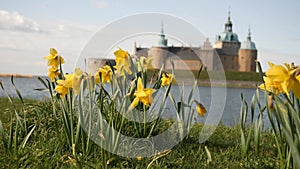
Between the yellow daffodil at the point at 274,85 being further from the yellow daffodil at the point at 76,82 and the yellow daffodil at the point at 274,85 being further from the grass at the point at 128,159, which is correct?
the yellow daffodil at the point at 76,82

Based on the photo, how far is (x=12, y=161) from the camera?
236 cm

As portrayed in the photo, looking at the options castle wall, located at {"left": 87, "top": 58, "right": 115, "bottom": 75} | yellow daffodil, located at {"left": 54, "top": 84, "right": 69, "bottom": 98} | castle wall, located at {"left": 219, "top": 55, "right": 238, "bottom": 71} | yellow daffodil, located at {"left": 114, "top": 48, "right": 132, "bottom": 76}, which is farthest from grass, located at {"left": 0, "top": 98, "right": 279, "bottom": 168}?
castle wall, located at {"left": 219, "top": 55, "right": 238, "bottom": 71}

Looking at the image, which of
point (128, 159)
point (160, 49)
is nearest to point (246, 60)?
point (160, 49)

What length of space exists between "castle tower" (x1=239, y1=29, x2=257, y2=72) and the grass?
207 ft

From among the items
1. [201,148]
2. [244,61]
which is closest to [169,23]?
[201,148]

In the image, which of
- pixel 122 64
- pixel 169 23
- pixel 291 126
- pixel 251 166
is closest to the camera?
pixel 291 126

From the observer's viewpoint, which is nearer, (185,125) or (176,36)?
(185,125)

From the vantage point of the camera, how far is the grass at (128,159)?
2.32 metres

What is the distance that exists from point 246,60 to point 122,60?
212ft

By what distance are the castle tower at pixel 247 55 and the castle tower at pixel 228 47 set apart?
1.61 m

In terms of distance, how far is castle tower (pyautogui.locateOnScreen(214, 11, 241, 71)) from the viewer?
218ft

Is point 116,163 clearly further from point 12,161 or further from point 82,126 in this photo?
point 12,161

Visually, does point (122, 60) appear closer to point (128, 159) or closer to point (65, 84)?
point (65, 84)

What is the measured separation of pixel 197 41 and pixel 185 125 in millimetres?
799
